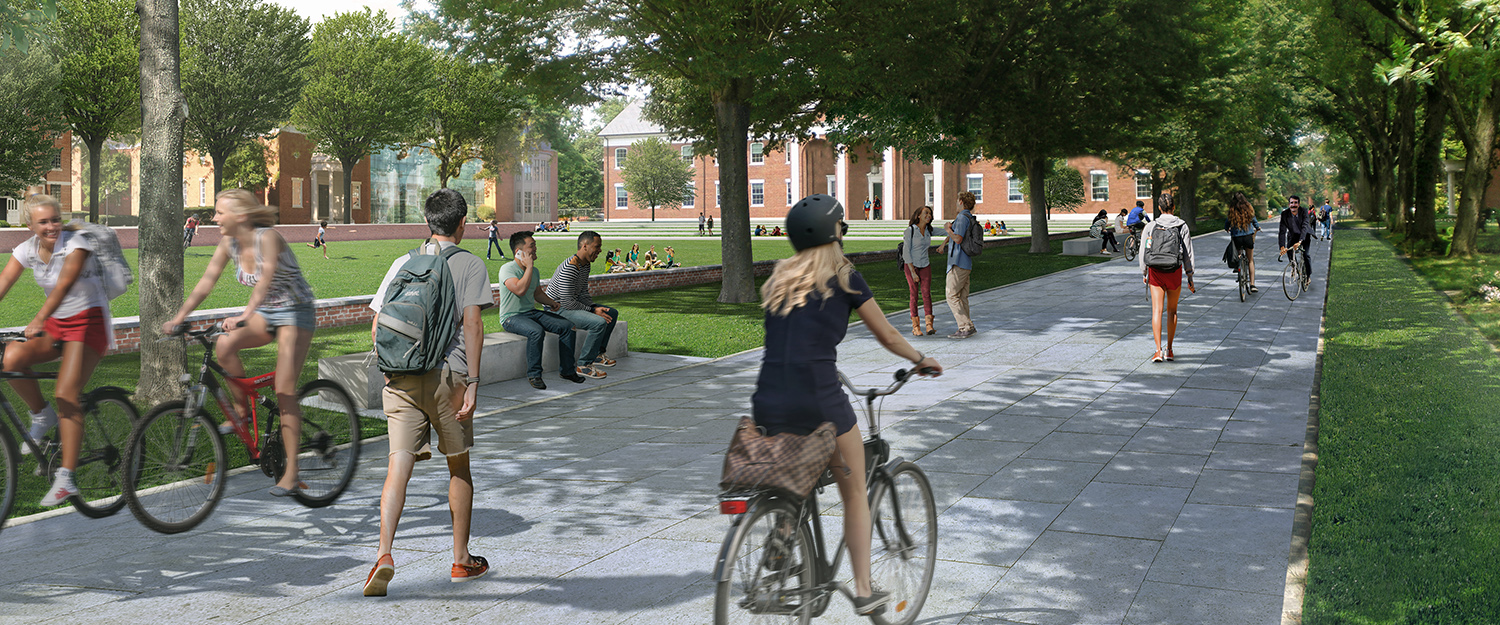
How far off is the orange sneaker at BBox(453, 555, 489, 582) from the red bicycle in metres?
1.67

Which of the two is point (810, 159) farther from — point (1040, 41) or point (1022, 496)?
point (1022, 496)

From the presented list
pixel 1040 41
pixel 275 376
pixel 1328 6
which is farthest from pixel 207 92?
pixel 275 376

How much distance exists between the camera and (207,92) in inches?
1924

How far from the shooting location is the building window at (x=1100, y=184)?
71.7 meters

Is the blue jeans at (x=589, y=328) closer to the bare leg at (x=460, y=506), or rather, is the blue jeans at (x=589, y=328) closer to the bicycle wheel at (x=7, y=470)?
the bicycle wheel at (x=7, y=470)

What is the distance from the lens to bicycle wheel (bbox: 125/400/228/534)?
550 cm

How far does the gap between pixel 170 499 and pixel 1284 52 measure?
4762 cm

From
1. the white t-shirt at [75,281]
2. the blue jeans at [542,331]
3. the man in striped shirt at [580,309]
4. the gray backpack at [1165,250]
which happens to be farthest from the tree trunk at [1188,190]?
the white t-shirt at [75,281]

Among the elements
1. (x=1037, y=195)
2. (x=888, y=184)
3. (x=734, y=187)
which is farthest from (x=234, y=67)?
(x=888, y=184)

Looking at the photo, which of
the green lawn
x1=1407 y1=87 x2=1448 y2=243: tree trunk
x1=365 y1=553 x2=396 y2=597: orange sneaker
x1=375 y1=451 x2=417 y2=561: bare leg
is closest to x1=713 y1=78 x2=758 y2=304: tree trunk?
the green lawn

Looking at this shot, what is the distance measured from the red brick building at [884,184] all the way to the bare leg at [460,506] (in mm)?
62392

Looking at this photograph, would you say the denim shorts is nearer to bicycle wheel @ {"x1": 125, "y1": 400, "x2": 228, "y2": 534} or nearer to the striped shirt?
bicycle wheel @ {"x1": 125, "y1": 400, "x2": 228, "y2": 534}

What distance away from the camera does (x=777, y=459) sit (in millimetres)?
3418

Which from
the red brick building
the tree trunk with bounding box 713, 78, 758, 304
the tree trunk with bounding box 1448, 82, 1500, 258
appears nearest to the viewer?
the tree trunk with bounding box 713, 78, 758, 304
